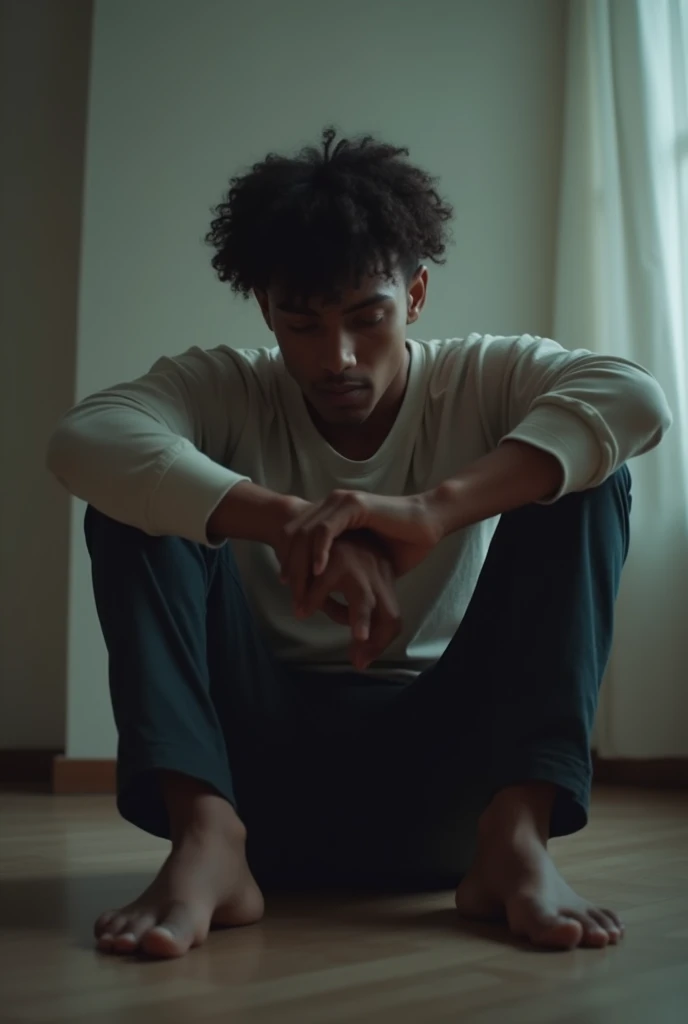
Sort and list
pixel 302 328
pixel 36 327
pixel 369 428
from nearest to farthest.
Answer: pixel 302 328
pixel 369 428
pixel 36 327

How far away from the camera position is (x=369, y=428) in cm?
169

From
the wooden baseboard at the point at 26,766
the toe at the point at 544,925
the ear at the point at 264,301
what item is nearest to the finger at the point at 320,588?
the toe at the point at 544,925

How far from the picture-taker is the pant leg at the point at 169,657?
4.20 feet

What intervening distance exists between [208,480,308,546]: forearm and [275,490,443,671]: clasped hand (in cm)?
2

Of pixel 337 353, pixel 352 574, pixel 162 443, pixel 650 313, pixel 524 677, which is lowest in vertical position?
pixel 524 677

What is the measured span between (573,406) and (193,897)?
0.65 m

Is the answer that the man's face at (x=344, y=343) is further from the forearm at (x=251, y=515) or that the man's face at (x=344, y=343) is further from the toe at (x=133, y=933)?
the toe at (x=133, y=933)

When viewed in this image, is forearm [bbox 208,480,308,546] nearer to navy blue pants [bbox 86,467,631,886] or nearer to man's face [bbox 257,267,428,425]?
navy blue pants [bbox 86,467,631,886]

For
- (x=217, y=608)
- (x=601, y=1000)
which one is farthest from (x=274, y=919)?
(x=601, y=1000)

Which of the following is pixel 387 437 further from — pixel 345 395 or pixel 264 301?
pixel 264 301

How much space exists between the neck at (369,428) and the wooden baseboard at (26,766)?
6.42 feet

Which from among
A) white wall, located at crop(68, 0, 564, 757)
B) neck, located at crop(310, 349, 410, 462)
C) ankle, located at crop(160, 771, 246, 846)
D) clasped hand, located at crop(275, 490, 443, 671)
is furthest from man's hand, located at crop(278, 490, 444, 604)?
white wall, located at crop(68, 0, 564, 757)

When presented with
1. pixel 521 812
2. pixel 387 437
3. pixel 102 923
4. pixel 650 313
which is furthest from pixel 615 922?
pixel 650 313

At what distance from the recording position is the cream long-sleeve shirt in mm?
1441
